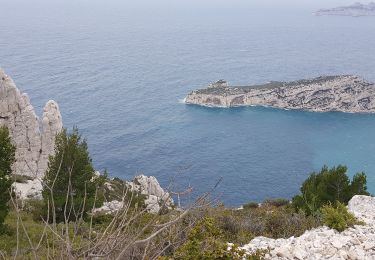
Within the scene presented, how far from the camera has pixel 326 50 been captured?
18000 cm

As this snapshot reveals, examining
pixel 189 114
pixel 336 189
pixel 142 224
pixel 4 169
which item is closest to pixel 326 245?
pixel 142 224

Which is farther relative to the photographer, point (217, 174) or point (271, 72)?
point (271, 72)

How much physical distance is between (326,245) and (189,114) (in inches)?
3941

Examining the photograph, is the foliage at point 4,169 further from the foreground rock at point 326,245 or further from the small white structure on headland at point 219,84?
the small white structure on headland at point 219,84

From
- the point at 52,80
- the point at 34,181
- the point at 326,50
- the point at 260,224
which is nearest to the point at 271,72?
the point at 326,50

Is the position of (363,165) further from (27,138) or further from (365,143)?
(27,138)

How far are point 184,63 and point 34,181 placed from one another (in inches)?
4219

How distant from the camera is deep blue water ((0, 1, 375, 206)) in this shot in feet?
258

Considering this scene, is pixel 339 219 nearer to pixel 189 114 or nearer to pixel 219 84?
pixel 189 114

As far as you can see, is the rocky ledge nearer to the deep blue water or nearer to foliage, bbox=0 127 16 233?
the deep blue water

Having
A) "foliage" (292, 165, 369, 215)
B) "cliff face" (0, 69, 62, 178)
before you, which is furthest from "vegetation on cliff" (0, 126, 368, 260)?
"cliff face" (0, 69, 62, 178)

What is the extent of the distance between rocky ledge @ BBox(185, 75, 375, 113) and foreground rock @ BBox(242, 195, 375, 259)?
10707 centimetres

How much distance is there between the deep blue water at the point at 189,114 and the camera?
3091 inches

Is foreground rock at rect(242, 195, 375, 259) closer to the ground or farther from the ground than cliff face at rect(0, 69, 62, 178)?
farther from the ground
